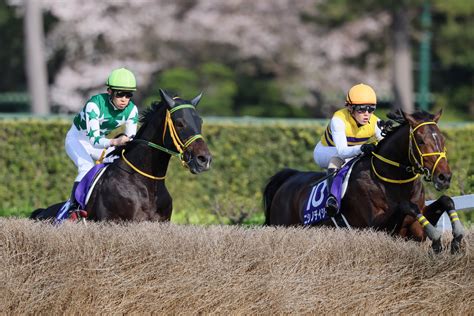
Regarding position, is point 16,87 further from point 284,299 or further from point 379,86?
point 284,299

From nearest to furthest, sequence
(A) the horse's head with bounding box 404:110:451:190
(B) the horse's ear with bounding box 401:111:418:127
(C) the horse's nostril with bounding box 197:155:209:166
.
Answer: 1. (A) the horse's head with bounding box 404:110:451:190
2. (B) the horse's ear with bounding box 401:111:418:127
3. (C) the horse's nostril with bounding box 197:155:209:166

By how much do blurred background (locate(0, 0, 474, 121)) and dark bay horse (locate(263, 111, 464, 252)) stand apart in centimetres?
1740

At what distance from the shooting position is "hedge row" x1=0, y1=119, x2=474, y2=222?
1352 cm

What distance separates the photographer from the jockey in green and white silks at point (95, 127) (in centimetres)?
823

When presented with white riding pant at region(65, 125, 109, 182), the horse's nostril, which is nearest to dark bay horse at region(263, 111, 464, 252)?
the horse's nostril

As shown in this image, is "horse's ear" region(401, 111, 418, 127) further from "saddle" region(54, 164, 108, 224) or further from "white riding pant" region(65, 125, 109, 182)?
"white riding pant" region(65, 125, 109, 182)

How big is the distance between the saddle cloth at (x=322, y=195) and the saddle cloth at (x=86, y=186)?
5.88 feet

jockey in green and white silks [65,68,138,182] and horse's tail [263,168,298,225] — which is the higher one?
jockey in green and white silks [65,68,138,182]

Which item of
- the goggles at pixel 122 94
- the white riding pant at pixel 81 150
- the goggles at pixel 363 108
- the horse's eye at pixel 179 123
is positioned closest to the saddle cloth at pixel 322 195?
the goggles at pixel 363 108

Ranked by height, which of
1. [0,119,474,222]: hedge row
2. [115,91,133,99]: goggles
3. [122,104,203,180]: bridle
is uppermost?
[115,91,133,99]: goggles

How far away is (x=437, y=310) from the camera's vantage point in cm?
646

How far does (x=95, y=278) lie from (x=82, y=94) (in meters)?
20.8

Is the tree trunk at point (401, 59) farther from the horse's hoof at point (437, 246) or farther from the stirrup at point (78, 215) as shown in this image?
the horse's hoof at point (437, 246)

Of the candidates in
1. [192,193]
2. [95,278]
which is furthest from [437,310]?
[192,193]
